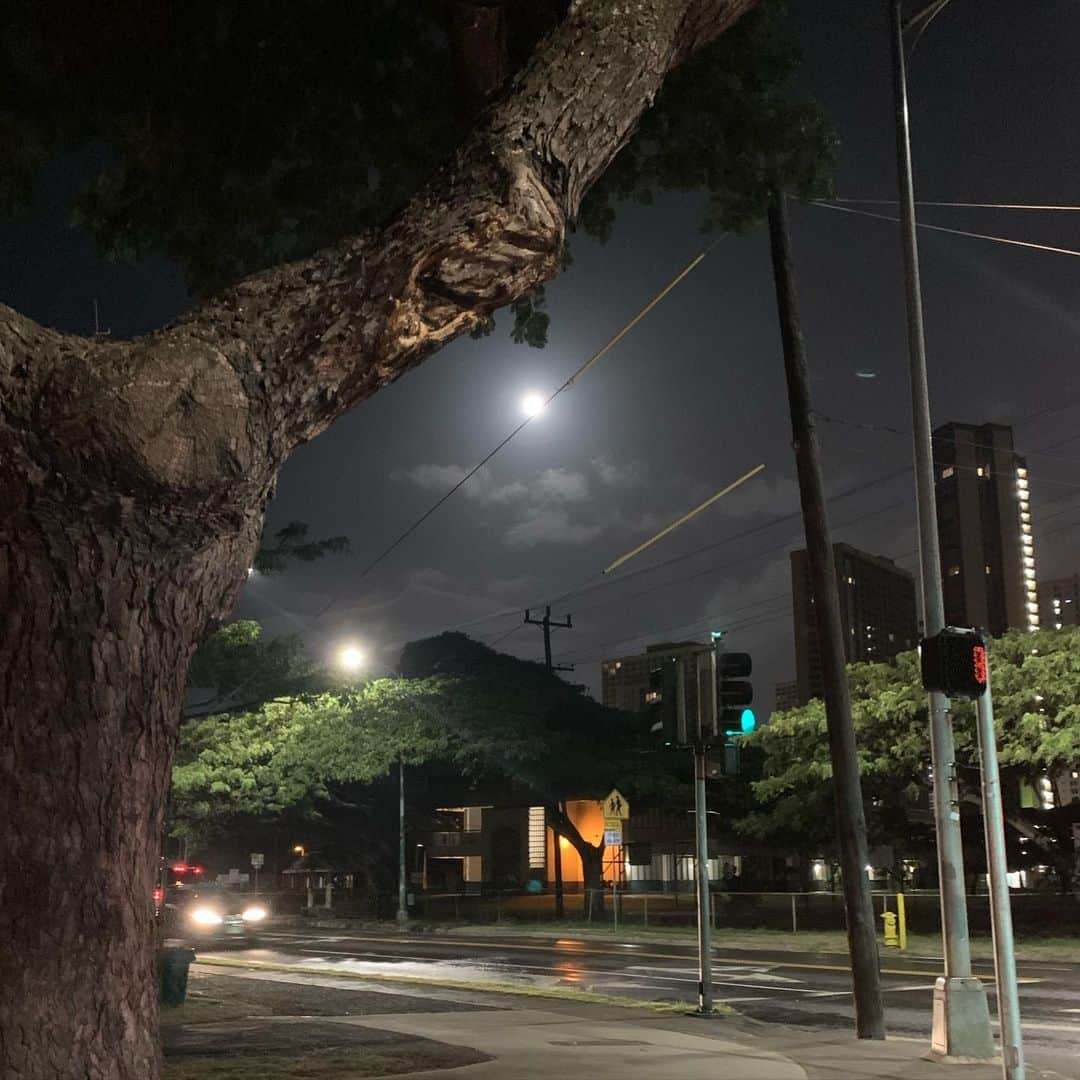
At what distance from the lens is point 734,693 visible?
1466 cm

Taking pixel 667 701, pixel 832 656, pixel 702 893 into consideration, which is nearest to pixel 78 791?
pixel 832 656

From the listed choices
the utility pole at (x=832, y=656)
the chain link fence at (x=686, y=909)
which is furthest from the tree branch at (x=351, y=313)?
the chain link fence at (x=686, y=909)

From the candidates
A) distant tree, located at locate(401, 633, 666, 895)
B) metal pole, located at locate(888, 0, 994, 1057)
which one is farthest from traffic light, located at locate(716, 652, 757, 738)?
distant tree, located at locate(401, 633, 666, 895)

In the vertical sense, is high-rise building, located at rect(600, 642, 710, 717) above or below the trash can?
above

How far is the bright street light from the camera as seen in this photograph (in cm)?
2928

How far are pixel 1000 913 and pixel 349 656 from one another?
2238 cm

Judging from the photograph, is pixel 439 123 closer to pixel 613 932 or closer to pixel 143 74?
pixel 143 74

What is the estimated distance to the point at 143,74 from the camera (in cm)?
1105

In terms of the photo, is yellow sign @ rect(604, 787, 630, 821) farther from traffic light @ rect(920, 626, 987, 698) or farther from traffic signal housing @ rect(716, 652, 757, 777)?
traffic light @ rect(920, 626, 987, 698)

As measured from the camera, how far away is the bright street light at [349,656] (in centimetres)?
2928

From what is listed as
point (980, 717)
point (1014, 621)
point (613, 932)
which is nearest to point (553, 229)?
point (980, 717)

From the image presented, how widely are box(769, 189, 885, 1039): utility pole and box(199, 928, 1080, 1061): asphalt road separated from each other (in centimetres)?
129

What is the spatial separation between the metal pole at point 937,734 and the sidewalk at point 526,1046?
0.40 m

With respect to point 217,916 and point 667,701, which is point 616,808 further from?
point 667,701
